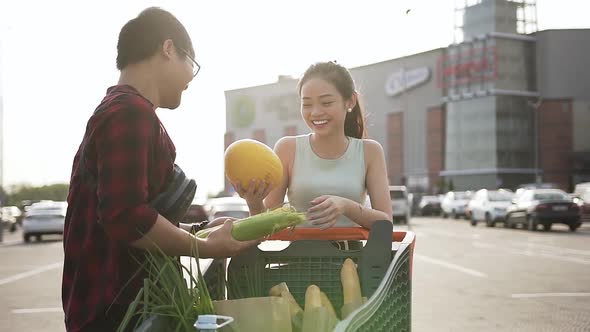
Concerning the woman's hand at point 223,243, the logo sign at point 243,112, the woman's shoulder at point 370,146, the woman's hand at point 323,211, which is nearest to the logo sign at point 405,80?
the logo sign at point 243,112

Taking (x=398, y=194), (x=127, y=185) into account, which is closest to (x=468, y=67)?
(x=398, y=194)

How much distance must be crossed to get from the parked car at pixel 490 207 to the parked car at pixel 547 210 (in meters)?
4.02

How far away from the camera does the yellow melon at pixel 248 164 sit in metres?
2.81

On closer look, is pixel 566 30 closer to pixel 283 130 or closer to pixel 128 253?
pixel 283 130

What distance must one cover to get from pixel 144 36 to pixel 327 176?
139 cm

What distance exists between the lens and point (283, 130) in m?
108

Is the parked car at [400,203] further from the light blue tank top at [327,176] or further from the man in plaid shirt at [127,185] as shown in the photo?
the man in plaid shirt at [127,185]

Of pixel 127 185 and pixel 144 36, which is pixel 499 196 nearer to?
pixel 144 36

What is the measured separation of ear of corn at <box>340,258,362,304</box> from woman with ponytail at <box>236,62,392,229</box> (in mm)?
684

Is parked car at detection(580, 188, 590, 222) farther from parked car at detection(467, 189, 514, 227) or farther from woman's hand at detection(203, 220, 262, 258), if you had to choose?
woman's hand at detection(203, 220, 262, 258)

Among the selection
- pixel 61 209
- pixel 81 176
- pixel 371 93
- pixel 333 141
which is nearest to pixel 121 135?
pixel 81 176

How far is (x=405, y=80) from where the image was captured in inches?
3514

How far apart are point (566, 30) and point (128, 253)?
81.5 metres

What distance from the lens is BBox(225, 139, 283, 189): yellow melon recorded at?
9.23 feet
